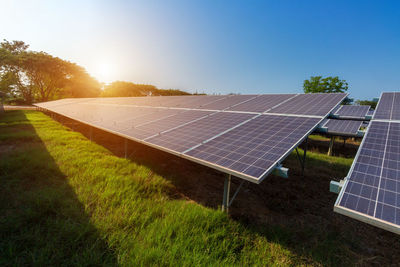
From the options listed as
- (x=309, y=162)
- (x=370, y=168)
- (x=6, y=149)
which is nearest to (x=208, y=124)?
(x=370, y=168)

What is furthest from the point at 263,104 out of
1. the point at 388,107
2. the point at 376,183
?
the point at 376,183

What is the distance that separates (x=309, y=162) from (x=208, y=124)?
708cm

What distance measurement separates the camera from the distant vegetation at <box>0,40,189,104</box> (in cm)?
3700

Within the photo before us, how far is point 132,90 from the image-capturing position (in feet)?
173

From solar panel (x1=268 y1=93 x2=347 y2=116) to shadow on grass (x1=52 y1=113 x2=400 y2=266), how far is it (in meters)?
2.85

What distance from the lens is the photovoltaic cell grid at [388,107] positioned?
475 centimetres

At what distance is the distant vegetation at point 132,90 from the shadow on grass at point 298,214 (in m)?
46.8

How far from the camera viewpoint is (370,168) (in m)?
2.99

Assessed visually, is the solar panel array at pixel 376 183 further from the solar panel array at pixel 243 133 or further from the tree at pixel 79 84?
the tree at pixel 79 84

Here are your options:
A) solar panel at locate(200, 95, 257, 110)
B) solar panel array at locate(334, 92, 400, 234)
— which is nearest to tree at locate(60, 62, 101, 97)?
solar panel at locate(200, 95, 257, 110)

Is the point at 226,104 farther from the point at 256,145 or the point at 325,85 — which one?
the point at 325,85

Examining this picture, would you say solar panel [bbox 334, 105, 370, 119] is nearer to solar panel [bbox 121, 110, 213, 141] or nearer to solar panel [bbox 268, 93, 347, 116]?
solar panel [bbox 268, 93, 347, 116]

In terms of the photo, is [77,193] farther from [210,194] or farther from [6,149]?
[6,149]

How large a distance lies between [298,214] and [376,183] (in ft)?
7.88
